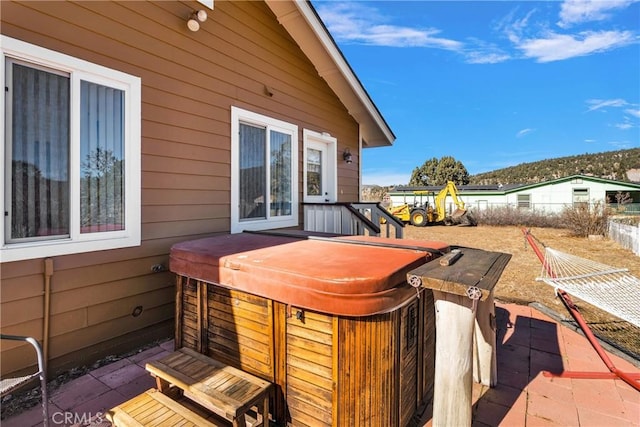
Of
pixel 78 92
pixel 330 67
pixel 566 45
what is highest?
pixel 566 45

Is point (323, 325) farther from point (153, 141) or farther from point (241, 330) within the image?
point (153, 141)

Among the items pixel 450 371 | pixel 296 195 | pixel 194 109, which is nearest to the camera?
pixel 450 371

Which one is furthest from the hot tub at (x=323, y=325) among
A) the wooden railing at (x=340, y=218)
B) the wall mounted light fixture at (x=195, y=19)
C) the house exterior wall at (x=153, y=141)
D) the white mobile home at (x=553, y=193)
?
the white mobile home at (x=553, y=193)

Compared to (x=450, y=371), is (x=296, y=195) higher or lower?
higher

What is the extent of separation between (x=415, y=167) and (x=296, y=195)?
38692 mm

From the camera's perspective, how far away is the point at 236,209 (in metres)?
4.10

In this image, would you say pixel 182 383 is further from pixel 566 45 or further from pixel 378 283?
pixel 566 45

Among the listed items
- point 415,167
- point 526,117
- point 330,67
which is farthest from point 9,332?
point 415,167

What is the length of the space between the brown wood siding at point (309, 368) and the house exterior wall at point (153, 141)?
1.96 meters

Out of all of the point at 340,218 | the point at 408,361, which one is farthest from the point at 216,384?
the point at 340,218

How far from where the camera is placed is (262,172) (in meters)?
4.53

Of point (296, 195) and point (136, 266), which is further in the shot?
point (296, 195)

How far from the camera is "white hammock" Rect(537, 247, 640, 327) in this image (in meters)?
2.48

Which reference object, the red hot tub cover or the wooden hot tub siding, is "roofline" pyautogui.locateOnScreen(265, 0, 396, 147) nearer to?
the red hot tub cover
